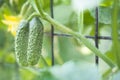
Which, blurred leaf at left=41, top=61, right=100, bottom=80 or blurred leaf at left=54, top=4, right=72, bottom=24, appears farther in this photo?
blurred leaf at left=54, top=4, right=72, bottom=24

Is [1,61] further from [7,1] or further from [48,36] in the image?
[7,1]

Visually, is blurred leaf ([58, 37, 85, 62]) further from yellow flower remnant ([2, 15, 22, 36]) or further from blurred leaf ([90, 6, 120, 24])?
blurred leaf ([90, 6, 120, 24])

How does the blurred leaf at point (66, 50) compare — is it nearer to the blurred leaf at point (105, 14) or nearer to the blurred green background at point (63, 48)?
the blurred green background at point (63, 48)

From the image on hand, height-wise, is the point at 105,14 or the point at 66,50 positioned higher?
the point at 105,14

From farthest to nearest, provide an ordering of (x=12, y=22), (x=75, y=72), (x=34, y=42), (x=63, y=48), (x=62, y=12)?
(x=63, y=48), (x=62, y=12), (x=12, y=22), (x=34, y=42), (x=75, y=72)

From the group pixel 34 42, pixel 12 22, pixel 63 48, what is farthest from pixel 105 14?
pixel 63 48

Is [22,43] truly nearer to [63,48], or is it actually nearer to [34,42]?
[34,42]

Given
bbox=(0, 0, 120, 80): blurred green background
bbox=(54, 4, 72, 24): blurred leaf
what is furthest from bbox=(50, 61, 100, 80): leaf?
bbox=(54, 4, 72, 24): blurred leaf

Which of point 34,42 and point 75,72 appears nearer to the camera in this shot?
point 75,72
